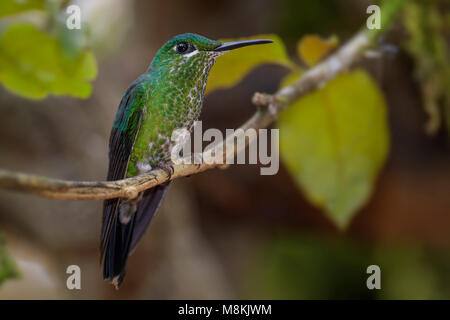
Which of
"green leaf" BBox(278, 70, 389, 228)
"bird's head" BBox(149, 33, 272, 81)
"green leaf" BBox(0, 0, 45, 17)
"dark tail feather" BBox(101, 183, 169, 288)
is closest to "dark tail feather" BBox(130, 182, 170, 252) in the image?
"dark tail feather" BBox(101, 183, 169, 288)

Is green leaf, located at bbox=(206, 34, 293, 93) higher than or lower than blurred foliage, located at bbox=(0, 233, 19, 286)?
higher

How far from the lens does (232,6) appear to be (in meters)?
1.46

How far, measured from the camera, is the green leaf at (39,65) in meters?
0.76

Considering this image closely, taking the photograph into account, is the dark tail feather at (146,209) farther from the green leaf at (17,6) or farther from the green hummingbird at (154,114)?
the green leaf at (17,6)

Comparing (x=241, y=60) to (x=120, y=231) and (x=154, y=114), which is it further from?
(x=120, y=231)

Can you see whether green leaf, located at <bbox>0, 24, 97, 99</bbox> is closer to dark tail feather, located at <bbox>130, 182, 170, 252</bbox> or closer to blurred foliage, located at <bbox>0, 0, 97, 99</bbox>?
blurred foliage, located at <bbox>0, 0, 97, 99</bbox>

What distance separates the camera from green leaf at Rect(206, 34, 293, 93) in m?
0.83

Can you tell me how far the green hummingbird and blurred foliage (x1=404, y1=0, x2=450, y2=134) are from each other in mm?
806

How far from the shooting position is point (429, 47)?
133cm

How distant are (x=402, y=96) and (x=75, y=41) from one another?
129 cm

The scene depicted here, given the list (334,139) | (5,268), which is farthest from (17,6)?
(334,139)

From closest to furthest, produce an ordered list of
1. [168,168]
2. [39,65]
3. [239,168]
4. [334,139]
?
[168,168] → [39,65] → [334,139] → [239,168]

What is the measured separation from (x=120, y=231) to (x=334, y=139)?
67 centimetres

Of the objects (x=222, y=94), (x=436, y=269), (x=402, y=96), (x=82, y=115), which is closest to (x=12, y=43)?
(x=82, y=115)
